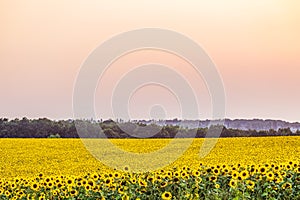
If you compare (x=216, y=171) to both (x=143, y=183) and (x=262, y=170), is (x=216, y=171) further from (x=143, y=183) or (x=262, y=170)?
(x=143, y=183)

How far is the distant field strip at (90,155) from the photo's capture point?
19.4 meters

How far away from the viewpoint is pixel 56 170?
19453 millimetres

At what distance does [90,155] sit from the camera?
2302 cm

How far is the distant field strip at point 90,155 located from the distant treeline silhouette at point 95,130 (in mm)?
478

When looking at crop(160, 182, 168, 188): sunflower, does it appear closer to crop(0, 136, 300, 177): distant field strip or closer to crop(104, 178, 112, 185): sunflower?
crop(104, 178, 112, 185): sunflower

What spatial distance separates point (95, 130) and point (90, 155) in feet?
8.57

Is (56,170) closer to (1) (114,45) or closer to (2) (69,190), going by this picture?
(1) (114,45)

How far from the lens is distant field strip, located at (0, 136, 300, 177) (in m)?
19.4

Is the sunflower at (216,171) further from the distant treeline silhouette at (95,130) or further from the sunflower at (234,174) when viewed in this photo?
the distant treeline silhouette at (95,130)

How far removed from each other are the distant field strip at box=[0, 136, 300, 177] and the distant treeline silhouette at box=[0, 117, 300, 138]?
478mm

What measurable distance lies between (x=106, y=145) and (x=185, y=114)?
8496 mm

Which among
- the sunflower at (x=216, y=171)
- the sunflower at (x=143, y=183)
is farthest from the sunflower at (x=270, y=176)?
the sunflower at (x=143, y=183)

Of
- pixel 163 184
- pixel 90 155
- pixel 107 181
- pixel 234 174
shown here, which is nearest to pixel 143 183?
pixel 163 184

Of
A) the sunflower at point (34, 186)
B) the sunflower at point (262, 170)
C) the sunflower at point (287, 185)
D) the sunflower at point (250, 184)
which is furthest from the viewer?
the sunflower at point (34, 186)
